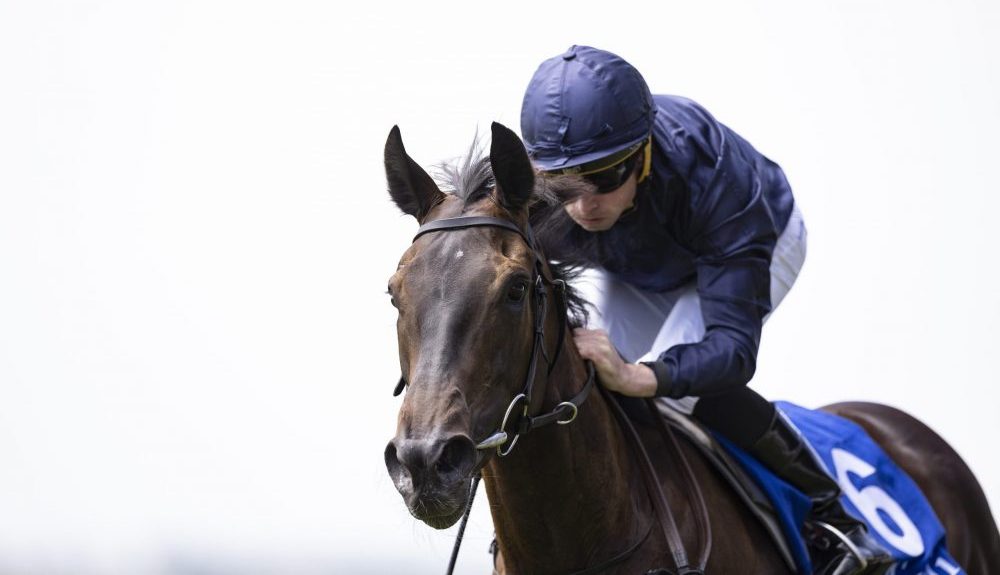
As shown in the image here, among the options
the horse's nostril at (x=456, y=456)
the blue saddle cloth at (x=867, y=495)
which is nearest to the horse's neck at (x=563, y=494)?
the horse's nostril at (x=456, y=456)

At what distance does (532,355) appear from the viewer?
2.36 meters

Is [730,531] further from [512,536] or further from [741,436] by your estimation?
[512,536]

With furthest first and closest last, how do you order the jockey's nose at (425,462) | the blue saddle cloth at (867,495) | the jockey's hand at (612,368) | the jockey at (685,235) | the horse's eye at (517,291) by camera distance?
1. the blue saddle cloth at (867,495)
2. the jockey at (685,235)
3. the jockey's hand at (612,368)
4. the horse's eye at (517,291)
5. the jockey's nose at (425,462)

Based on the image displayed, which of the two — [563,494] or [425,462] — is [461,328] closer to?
[425,462]

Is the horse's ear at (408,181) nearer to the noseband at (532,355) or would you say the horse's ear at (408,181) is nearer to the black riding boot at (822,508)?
the noseband at (532,355)

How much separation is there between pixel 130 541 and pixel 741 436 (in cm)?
421

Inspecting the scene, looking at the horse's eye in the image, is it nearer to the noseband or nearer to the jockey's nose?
the noseband

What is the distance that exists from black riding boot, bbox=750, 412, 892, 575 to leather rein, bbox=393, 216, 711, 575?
1.30 ft

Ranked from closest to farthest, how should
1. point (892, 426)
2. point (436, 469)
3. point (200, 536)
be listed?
1. point (436, 469)
2. point (892, 426)
3. point (200, 536)

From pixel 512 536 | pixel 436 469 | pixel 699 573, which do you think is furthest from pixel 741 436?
pixel 436 469

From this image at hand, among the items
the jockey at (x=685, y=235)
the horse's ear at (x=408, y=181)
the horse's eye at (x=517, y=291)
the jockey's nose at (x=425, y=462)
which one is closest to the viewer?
the jockey's nose at (x=425, y=462)

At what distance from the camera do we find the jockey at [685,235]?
9.18 ft

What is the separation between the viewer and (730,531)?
283cm

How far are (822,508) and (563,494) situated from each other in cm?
106
